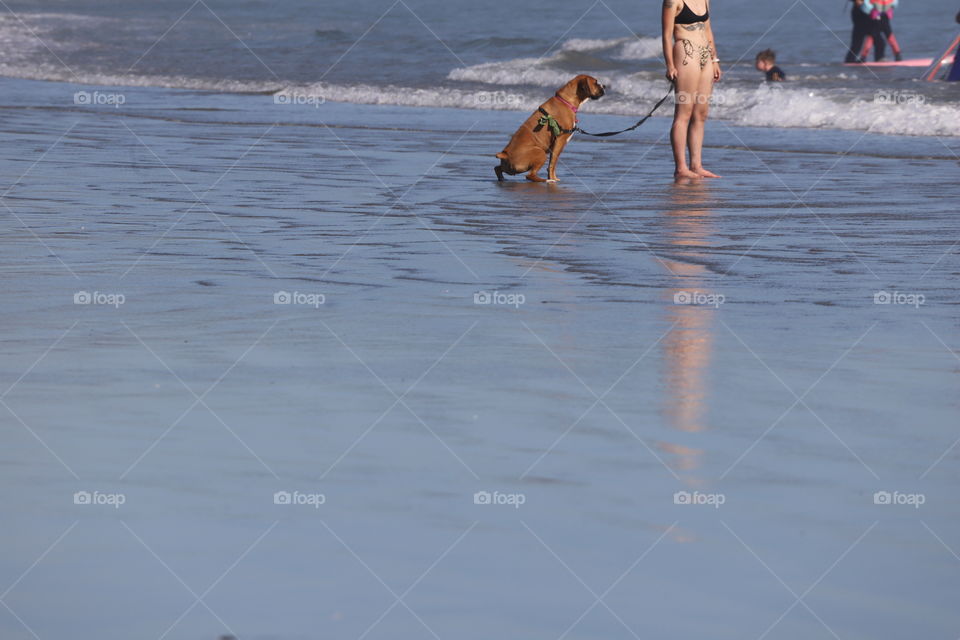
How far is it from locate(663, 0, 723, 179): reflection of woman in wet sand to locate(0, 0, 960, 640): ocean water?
441 millimetres

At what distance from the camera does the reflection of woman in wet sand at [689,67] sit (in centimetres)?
1041

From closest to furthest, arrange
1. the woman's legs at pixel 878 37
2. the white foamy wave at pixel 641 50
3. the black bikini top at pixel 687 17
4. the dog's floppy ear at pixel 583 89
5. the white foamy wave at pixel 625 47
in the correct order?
the black bikini top at pixel 687 17 → the dog's floppy ear at pixel 583 89 → the woman's legs at pixel 878 37 → the white foamy wave at pixel 641 50 → the white foamy wave at pixel 625 47

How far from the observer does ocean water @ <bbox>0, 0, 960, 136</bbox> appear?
56.9 ft

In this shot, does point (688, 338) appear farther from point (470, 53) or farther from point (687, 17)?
point (470, 53)

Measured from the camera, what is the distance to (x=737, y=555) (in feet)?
9.85

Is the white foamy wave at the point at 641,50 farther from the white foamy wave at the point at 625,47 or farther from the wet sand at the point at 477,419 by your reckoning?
the wet sand at the point at 477,419

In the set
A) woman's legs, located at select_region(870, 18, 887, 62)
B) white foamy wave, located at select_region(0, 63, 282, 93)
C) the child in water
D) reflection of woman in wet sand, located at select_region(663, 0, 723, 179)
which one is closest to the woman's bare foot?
reflection of woman in wet sand, located at select_region(663, 0, 723, 179)

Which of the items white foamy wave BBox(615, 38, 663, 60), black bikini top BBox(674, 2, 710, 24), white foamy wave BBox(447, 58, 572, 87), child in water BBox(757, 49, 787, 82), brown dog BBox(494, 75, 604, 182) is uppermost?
white foamy wave BBox(615, 38, 663, 60)

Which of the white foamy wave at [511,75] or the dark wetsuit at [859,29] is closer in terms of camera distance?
the white foamy wave at [511,75]

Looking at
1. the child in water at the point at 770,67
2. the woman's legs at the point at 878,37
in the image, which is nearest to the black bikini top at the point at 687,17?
the child in water at the point at 770,67

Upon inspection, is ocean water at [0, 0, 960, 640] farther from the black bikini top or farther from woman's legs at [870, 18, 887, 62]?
woman's legs at [870, 18, 887, 62]

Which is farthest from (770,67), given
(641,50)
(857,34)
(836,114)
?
(641,50)

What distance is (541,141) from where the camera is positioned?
10656 mm

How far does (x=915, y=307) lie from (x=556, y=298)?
4.40ft
